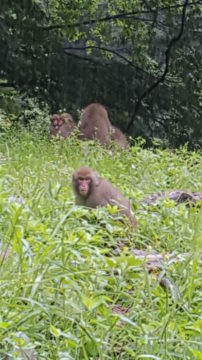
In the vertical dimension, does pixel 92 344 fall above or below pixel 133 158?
above

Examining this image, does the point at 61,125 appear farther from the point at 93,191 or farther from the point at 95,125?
the point at 93,191

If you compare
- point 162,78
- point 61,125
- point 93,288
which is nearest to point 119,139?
point 61,125

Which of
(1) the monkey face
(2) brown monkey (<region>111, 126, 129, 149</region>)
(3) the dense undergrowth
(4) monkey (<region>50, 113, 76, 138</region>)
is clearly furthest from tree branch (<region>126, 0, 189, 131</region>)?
(3) the dense undergrowth

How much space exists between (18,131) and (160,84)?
4.85 metres

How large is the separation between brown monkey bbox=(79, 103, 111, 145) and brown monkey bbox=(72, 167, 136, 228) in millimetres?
4538

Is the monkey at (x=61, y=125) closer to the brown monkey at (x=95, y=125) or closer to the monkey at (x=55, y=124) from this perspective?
the monkey at (x=55, y=124)

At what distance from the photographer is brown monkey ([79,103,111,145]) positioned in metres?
9.93

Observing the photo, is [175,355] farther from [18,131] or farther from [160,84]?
[160,84]

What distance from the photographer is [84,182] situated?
5.17m

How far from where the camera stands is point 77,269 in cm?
333

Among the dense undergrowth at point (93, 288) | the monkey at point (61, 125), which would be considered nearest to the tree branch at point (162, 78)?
the monkey at point (61, 125)

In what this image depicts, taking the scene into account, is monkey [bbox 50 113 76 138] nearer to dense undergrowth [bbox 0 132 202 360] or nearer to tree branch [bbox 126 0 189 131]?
tree branch [bbox 126 0 189 131]

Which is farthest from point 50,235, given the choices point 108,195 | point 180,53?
point 180,53

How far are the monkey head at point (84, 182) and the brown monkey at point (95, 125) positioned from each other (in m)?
4.50
